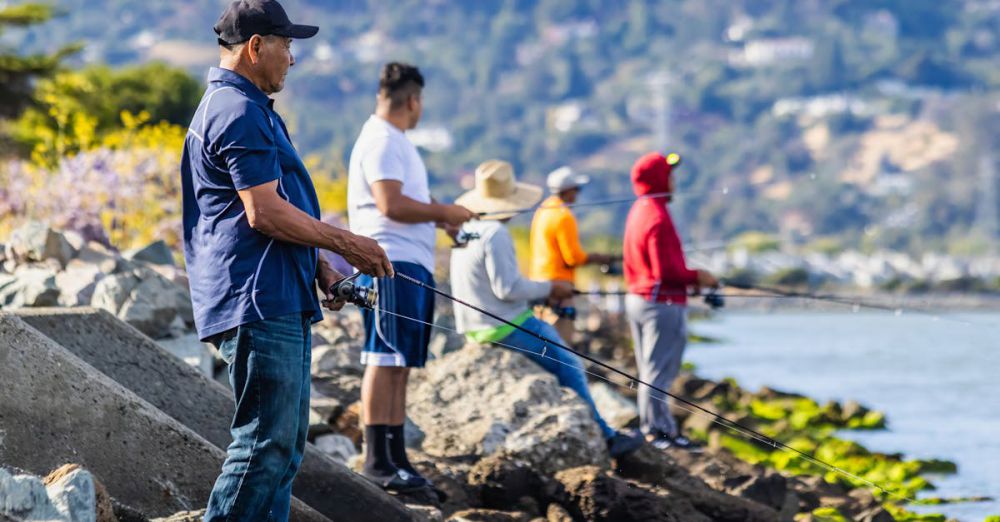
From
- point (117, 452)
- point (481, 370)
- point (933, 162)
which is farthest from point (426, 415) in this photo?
point (933, 162)

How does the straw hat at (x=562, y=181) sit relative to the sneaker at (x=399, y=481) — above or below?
above

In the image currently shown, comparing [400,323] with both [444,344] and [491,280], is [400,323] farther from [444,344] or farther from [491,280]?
[444,344]

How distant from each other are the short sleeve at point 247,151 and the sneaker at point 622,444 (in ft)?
11.4

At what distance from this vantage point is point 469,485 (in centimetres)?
679

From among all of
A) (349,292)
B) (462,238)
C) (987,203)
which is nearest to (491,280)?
(462,238)

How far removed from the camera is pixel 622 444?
303 inches

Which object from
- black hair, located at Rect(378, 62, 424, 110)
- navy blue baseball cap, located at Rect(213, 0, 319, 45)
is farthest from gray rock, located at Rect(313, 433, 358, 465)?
navy blue baseball cap, located at Rect(213, 0, 319, 45)

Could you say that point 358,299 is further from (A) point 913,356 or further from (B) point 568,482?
(A) point 913,356

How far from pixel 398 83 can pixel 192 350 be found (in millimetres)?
1883

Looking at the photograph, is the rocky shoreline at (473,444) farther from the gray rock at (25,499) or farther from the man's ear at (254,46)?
the man's ear at (254,46)

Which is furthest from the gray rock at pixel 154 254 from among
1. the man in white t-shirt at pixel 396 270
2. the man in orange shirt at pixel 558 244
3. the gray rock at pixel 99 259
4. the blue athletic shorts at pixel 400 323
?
the blue athletic shorts at pixel 400 323

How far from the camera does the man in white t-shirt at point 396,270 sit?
649 cm

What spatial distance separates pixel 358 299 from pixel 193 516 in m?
0.86

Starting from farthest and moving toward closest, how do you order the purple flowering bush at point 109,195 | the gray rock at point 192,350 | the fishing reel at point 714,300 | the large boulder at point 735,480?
the purple flowering bush at point 109,195
the fishing reel at point 714,300
the large boulder at point 735,480
the gray rock at point 192,350
